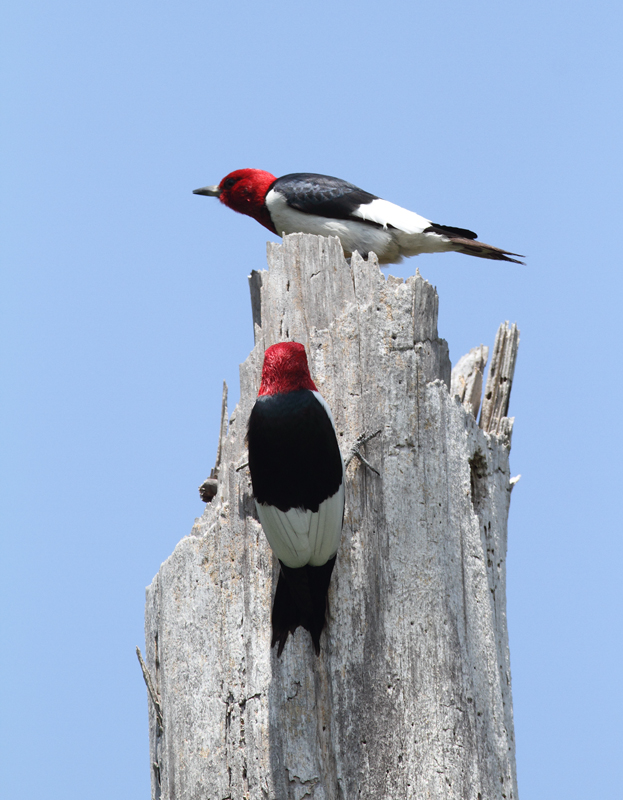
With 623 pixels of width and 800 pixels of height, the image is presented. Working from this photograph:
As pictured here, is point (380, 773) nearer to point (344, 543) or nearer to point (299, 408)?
point (344, 543)

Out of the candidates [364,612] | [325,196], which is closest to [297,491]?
[364,612]

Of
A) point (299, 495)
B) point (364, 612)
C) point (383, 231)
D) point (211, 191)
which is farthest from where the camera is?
point (211, 191)

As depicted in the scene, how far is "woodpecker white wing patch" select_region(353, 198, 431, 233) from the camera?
4070 millimetres

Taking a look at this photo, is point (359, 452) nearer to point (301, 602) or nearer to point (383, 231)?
point (301, 602)

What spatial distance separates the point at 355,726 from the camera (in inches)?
106

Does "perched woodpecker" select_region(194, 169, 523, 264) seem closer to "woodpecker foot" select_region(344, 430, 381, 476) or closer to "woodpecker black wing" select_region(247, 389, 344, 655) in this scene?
"woodpecker foot" select_region(344, 430, 381, 476)

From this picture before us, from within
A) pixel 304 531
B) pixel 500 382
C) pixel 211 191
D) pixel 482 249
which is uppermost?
pixel 211 191

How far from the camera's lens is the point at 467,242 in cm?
409

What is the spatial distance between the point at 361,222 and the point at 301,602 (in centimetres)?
211

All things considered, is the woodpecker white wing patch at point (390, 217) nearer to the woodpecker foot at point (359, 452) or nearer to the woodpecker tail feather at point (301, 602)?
the woodpecker foot at point (359, 452)

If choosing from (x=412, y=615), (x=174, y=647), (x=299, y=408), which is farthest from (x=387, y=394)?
(x=174, y=647)

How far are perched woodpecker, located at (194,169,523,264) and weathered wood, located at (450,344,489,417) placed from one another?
0.56 metres

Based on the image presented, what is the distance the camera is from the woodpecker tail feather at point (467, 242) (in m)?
4.08

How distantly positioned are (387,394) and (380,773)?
1290mm
